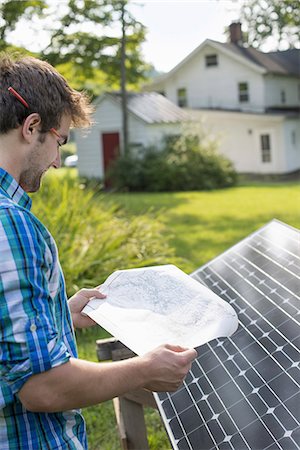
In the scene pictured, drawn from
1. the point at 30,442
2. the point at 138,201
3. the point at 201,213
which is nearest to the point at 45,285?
the point at 30,442

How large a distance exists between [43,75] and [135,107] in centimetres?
2317

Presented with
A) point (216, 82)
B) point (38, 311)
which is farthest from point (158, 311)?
point (216, 82)

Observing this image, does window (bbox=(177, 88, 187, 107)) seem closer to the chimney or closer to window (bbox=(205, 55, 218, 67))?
window (bbox=(205, 55, 218, 67))

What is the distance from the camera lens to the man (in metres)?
1.54

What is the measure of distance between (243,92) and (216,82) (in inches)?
55.7

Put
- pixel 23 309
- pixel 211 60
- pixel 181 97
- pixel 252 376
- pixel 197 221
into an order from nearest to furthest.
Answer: pixel 23 309 < pixel 252 376 < pixel 197 221 < pixel 211 60 < pixel 181 97

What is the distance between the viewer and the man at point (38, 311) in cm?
154

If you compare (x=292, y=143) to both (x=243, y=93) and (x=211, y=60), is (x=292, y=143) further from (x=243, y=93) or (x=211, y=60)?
(x=211, y=60)

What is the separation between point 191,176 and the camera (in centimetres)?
2167

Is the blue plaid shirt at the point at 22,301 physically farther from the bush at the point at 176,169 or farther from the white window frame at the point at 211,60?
the white window frame at the point at 211,60

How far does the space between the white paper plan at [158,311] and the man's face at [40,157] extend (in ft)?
1.61

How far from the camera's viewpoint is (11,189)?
5.68 ft

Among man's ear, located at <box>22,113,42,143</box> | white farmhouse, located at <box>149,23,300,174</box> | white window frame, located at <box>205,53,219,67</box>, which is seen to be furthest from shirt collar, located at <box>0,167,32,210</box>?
white window frame, located at <box>205,53,219,67</box>

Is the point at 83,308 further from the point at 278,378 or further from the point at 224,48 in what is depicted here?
the point at 224,48
